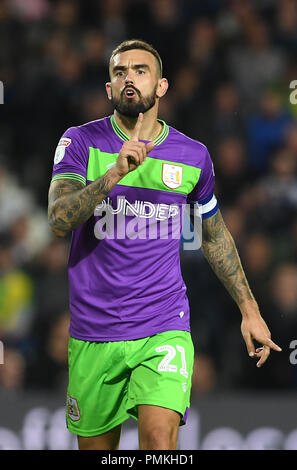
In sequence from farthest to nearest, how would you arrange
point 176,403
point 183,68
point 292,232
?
point 183,68
point 292,232
point 176,403

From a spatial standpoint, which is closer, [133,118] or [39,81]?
[133,118]

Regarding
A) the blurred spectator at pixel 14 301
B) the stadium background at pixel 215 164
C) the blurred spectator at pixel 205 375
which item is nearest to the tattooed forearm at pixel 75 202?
the stadium background at pixel 215 164

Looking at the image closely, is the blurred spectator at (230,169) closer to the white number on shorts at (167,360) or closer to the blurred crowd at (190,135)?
the blurred crowd at (190,135)

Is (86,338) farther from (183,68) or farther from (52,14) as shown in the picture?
(52,14)

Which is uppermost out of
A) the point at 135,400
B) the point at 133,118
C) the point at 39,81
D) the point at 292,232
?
the point at 39,81

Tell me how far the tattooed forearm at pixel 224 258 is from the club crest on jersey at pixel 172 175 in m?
0.37

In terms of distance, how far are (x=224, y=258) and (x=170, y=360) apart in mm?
718

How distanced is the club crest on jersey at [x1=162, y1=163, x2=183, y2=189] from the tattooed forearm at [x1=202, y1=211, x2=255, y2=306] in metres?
0.37

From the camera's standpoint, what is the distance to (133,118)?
3.94m

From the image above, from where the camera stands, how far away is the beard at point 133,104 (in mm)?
3859

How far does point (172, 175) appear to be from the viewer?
395 centimetres

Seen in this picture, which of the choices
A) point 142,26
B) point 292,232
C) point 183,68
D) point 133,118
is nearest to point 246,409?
point 292,232

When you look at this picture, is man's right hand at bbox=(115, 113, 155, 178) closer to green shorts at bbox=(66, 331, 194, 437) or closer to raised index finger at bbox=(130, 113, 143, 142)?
→ raised index finger at bbox=(130, 113, 143, 142)
